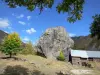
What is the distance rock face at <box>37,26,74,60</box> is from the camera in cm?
5578

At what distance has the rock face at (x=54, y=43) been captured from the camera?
55.8 m

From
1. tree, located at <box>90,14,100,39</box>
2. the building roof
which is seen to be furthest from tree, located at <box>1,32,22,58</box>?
tree, located at <box>90,14,100,39</box>

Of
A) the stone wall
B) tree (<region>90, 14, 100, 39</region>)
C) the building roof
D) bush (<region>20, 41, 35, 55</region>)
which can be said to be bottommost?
the stone wall

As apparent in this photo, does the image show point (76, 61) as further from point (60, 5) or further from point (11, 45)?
point (60, 5)

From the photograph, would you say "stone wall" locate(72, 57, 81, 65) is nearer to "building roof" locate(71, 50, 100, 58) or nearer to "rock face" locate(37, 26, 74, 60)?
"building roof" locate(71, 50, 100, 58)

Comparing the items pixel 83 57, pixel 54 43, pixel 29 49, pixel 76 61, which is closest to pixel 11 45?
pixel 29 49

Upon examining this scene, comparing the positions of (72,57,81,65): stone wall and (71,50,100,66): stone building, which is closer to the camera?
(72,57,81,65): stone wall

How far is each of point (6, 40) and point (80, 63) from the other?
20503mm

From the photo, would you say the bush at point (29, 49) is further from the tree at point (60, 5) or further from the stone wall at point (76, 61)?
the tree at point (60, 5)

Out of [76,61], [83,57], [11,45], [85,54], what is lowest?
[76,61]

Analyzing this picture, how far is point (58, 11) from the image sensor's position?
48.8 feet

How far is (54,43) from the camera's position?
56781 mm

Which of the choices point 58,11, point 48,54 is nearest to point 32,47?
point 48,54

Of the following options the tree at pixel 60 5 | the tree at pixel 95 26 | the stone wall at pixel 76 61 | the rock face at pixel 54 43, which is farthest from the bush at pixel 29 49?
the tree at pixel 60 5
